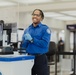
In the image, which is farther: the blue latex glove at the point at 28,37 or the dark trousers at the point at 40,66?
the dark trousers at the point at 40,66

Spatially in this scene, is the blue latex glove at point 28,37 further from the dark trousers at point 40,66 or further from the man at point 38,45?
the dark trousers at point 40,66

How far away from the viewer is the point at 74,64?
6305 millimetres

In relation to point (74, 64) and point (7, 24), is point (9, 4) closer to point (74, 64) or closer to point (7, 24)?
point (74, 64)

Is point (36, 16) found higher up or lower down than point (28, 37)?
higher up

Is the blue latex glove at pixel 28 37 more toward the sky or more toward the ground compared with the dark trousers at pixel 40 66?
more toward the sky

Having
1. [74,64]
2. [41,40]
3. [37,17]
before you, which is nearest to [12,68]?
[41,40]

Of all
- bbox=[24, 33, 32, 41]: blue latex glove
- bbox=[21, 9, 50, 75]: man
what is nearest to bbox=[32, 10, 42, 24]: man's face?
bbox=[21, 9, 50, 75]: man

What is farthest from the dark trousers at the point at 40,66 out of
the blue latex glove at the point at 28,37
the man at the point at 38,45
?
the blue latex glove at the point at 28,37

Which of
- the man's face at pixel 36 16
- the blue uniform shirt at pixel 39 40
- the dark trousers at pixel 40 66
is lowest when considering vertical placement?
the dark trousers at pixel 40 66

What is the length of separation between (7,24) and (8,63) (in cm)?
101

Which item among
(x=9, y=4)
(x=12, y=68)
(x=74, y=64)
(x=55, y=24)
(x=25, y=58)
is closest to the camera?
(x=12, y=68)

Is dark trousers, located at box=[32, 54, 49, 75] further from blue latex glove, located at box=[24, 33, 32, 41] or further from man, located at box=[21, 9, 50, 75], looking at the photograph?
blue latex glove, located at box=[24, 33, 32, 41]

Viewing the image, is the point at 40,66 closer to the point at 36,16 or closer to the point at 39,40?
the point at 39,40

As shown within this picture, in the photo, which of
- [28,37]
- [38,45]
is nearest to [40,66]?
[38,45]
